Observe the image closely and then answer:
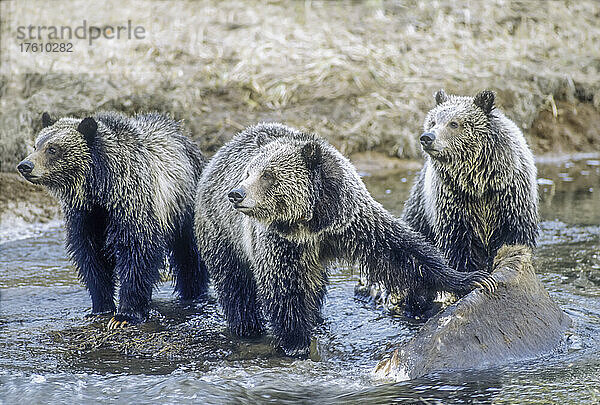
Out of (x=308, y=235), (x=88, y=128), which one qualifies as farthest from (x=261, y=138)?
(x=88, y=128)

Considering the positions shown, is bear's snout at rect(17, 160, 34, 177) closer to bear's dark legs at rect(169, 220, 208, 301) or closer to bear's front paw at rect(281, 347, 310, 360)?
bear's dark legs at rect(169, 220, 208, 301)

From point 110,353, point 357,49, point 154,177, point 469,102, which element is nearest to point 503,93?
point 357,49

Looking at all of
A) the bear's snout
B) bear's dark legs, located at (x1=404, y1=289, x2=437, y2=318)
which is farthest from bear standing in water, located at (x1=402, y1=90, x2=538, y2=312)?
the bear's snout

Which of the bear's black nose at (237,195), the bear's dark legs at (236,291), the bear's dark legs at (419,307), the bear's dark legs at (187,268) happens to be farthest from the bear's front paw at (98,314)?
the bear's dark legs at (419,307)

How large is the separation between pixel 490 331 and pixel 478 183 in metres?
1.58

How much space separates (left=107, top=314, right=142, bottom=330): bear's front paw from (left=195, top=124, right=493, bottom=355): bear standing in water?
131cm

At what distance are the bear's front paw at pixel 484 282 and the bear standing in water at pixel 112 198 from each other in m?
2.89

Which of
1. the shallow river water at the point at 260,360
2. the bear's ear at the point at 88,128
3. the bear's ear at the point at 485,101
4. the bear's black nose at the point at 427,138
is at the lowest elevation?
the shallow river water at the point at 260,360

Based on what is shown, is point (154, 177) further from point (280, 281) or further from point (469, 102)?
point (469, 102)

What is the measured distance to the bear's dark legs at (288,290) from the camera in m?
6.52

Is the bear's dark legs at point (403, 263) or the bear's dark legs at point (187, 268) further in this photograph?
the bear's dark legs at point (187, 268)

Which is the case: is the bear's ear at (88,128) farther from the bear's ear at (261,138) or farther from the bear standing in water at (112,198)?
the bear's ear at (261,138)

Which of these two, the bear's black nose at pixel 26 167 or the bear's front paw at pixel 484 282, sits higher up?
the bear's black nose at pixel 26 167

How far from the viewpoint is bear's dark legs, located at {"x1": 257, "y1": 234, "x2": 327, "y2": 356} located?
652 cm
